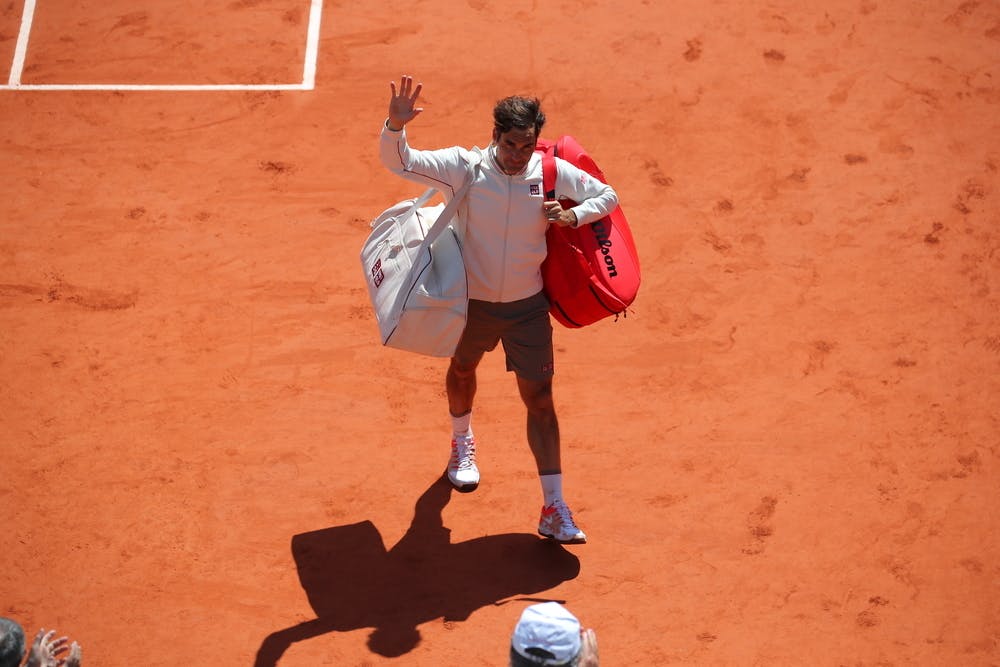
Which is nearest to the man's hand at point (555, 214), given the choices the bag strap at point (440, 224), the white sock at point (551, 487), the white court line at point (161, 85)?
the bag strap at point (440, 224)

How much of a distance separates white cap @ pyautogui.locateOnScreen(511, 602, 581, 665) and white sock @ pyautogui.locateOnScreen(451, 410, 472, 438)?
3080 mm

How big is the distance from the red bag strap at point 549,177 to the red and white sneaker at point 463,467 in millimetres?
1818

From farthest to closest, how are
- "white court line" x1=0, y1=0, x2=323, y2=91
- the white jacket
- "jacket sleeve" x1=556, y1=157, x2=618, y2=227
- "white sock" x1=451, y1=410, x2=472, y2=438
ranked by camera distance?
"white court line" x1=0, y1=0, x2=323, y2=91
"white sock" x1=451, y1=410, x2=472, y2=438
"jacket sleeve" x1=556, y1=157, x2=618, y2=227
the white jacket

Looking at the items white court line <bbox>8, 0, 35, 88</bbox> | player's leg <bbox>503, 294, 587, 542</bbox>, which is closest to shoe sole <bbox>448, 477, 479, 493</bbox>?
player's leg <bbox>503, 294, 587, 542</bbox>

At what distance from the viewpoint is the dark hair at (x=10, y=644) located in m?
4.59

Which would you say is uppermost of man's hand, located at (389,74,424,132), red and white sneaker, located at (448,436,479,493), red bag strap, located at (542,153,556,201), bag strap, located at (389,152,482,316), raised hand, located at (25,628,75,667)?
man's hand, located at (389,74,424,132)

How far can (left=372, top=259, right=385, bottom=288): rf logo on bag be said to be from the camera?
671 cm

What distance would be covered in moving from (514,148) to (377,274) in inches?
41.7

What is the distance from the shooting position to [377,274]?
673cm

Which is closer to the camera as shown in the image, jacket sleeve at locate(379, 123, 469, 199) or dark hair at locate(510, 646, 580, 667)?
dark hair at locate(510, 646, 580, 667)

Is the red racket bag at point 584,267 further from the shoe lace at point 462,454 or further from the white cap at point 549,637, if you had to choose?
the white cap at point 549,637

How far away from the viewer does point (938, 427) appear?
809 cm

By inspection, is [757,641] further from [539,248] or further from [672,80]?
[672,80]

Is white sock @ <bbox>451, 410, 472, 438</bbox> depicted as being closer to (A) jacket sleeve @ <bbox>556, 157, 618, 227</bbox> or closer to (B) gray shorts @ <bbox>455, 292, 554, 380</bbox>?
(B) gray shorts @ <bbox>455, 292, 554, 380</bbox>
